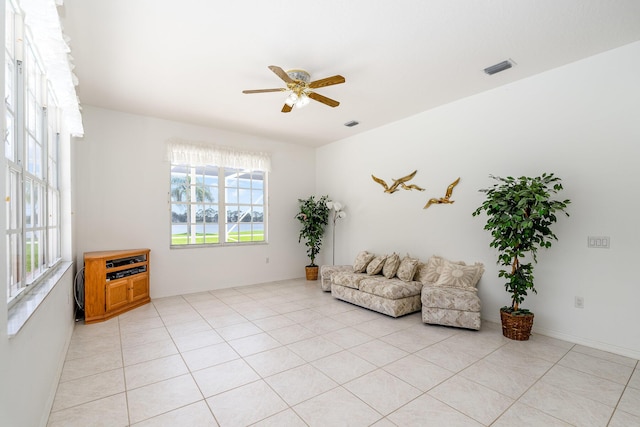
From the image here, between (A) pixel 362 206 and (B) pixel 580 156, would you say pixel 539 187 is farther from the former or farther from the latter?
→ (A) pixel 362 206

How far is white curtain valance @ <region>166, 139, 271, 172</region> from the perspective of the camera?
16.4ft

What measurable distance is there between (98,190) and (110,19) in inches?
109

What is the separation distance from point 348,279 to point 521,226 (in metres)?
2.37

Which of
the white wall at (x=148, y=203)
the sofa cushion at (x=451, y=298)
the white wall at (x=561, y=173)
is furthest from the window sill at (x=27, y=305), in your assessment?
the white wall at (x=561, y=173)

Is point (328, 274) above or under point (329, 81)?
under

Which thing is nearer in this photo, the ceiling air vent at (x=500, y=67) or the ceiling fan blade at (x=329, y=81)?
the ceiling fan blade at (x=329, y=81)

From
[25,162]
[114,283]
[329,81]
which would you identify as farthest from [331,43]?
[114,283]

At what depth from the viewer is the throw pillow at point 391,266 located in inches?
177

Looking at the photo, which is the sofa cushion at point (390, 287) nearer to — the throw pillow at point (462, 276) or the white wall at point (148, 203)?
the throw pillow at point (462, 276)

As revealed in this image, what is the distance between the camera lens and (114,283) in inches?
153

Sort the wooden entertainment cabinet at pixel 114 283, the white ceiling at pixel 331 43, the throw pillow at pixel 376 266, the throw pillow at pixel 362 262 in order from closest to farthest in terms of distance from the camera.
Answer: the white ceiling at pixel 331 43
the wooden entertainment cabinet at pixel 114 283
the throw pillow at pixel 376 266
the throw pillow at pixel 362 262

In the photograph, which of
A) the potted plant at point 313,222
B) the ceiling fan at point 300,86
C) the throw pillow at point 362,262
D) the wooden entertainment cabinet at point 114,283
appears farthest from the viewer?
the potted plant at point 313,222

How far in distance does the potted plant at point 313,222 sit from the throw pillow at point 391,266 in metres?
1.84

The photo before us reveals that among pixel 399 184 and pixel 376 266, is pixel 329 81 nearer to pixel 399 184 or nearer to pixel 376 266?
pixel 399 184
